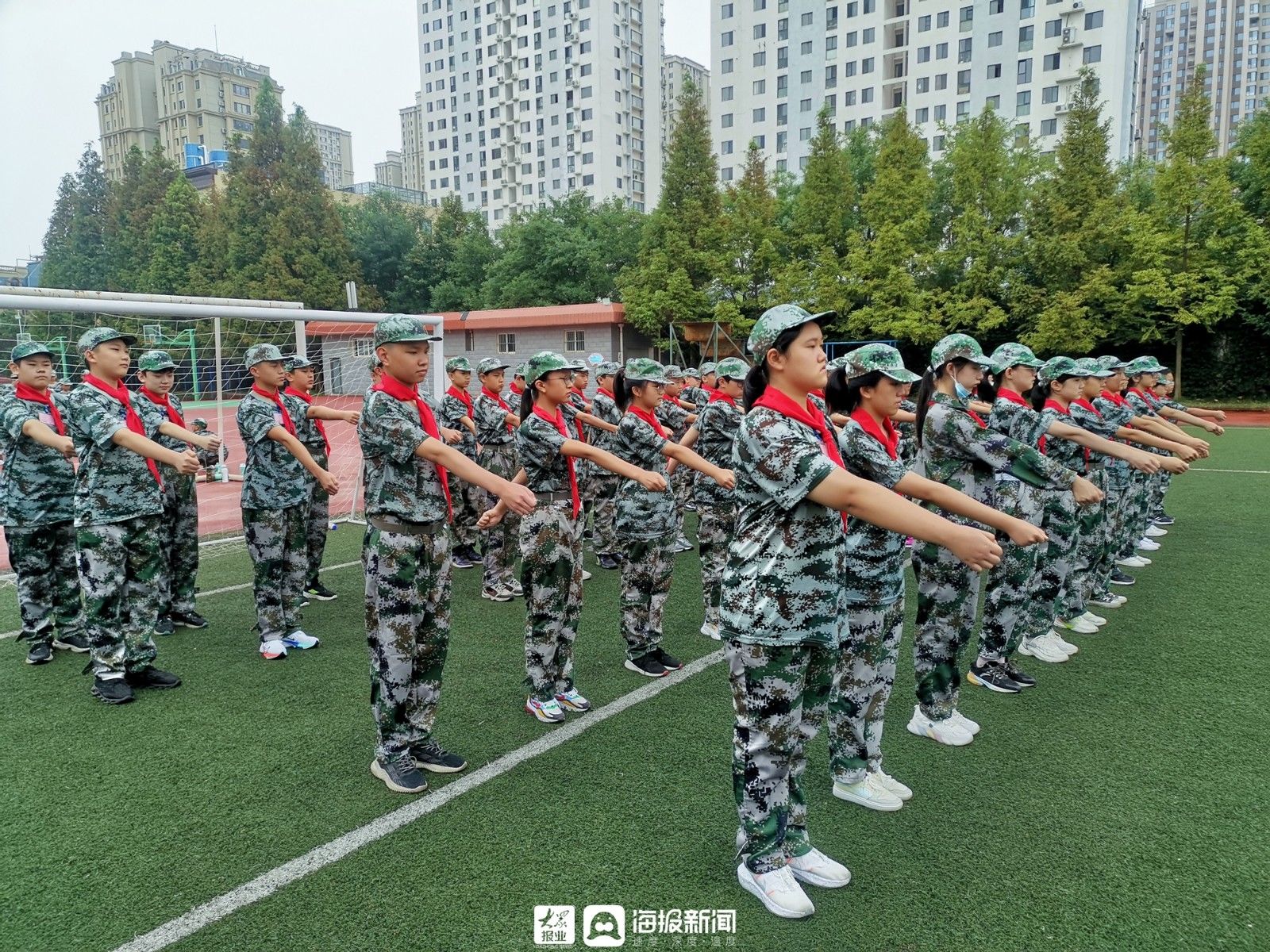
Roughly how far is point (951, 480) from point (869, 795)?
6.00 ft

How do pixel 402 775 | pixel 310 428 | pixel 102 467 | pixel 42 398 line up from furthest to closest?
1. pixel 310 428
2. pixel 42 398
3. pixel 102 467
4. pixel 402 775

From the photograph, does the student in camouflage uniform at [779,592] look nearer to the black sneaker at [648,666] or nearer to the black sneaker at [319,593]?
the black sneaker at [648,666]

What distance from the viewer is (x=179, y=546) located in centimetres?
668

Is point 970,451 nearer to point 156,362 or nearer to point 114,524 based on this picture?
point 114,524

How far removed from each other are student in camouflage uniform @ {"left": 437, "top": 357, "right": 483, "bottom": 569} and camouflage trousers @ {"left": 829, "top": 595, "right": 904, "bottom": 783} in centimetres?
575

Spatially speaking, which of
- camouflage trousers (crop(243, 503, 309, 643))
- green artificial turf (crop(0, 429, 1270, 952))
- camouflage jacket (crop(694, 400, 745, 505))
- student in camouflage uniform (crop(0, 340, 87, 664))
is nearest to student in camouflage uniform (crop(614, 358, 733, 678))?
green artificial turf (crop(0, 429, 1270, 952))

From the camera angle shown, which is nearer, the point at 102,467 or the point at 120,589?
the point at 102,467

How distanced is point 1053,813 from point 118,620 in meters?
5.57

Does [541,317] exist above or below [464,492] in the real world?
above

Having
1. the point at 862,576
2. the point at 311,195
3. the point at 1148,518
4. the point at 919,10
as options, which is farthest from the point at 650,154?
the point at 862,576

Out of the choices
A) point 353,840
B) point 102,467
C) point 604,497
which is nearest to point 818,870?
point 353,840

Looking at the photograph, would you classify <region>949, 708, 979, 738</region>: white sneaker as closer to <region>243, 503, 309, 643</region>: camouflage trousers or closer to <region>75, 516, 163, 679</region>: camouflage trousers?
<region>243, 503, 309, 643</region>: camouflage trousers

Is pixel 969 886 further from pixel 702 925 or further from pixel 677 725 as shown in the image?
pixel 677 725

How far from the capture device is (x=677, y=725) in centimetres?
469
